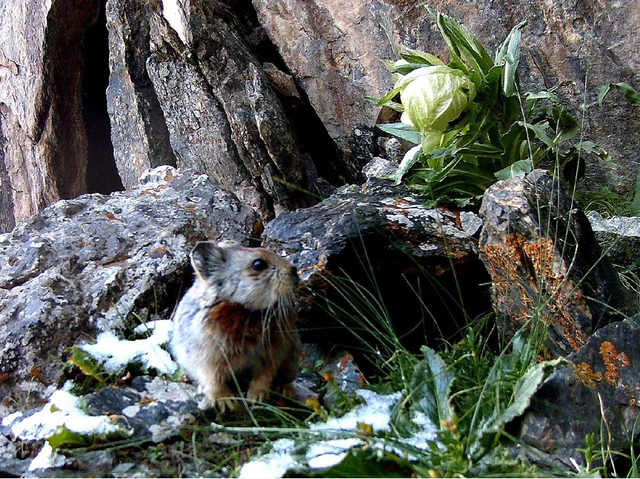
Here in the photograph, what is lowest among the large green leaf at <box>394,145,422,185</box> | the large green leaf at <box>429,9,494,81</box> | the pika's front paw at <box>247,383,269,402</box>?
the pika's front paw at <box>247,383,269,402</box>

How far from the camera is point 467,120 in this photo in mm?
5156

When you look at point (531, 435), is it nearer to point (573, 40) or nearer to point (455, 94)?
point (455, 94)

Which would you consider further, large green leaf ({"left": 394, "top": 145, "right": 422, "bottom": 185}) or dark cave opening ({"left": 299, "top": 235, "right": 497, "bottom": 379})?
large green leaf ({"left": 394, "top": 145, "right": 422, "bottom": 185})

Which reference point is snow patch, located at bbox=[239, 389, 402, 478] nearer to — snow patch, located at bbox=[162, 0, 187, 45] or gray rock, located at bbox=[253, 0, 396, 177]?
gray rock, located at bbox=[253, 0, 396, 177]

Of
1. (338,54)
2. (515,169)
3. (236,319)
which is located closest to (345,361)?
(236,319)

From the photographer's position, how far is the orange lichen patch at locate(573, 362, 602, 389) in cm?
334

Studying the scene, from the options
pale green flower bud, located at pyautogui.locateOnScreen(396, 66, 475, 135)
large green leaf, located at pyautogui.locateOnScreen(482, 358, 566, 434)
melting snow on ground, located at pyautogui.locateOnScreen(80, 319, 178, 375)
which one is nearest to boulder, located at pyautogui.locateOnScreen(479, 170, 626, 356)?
large green leaf, located at pyautogui.locateOnScreen(482, 358, 566, 434)

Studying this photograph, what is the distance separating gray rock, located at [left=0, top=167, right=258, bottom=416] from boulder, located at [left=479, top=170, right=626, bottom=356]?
74.9 inches

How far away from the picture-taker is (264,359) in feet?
11.5

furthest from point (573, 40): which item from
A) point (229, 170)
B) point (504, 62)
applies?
point (229, 170)

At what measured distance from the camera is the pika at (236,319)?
343cm

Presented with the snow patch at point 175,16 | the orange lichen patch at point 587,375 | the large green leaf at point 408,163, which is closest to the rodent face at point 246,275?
the orange lichen patch at point 587,375

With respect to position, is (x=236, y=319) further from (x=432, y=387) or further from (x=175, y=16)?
(x=175, y=16)

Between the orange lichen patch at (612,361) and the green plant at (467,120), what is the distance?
5.45ft
